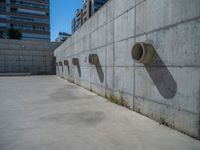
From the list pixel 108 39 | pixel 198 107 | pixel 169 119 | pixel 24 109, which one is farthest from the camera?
pixel 108 39

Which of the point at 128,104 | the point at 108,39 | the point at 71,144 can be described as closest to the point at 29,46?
the point at 108,39

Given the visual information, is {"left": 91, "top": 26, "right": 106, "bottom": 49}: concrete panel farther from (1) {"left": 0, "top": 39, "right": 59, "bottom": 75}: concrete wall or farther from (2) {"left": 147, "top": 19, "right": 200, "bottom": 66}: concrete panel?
(1) {"left": 0, "top": 39, "right": 59, "bottom": 75}: concrete wall

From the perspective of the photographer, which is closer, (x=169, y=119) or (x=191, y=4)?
(x=191, y=4)

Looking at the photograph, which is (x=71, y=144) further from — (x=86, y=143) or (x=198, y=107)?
(x=198, y=107)

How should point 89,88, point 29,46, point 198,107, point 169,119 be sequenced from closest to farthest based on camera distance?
1. point 198,107
2. point 169,119
3. point 89,88
4. point 29,46

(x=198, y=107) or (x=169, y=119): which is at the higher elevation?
(x=198, y=107)

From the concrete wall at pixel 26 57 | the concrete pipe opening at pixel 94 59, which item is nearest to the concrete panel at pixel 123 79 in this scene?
the concrete pipe opening at pixel 94 59

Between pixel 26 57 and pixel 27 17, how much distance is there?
40.2 meters

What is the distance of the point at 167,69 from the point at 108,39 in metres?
3.14

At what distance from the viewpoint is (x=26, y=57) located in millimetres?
21453

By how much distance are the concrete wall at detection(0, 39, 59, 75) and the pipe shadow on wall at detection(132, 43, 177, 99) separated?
2077 cm

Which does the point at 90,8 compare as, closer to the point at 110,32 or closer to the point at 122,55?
the point at 110,32

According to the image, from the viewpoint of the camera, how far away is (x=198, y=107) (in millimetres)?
2604

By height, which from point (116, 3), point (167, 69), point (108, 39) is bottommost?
point (167, 69)
